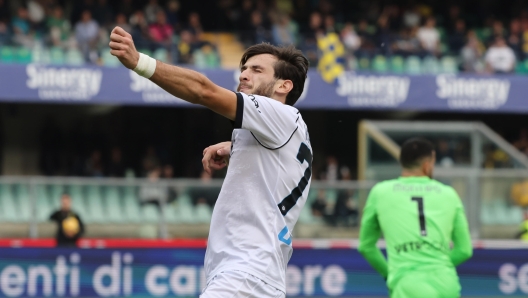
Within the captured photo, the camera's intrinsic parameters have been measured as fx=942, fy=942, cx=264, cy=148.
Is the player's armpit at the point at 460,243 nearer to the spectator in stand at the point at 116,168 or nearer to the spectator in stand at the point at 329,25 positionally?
the spectator in stand at the point at 116,168

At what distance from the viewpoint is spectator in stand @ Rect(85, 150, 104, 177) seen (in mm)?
17062

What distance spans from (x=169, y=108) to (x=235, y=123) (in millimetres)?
17672

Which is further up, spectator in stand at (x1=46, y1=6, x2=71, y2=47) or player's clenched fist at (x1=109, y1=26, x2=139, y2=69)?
Answer: spectator in stand at (x1=46, y1=6, x2=71, y2=47)

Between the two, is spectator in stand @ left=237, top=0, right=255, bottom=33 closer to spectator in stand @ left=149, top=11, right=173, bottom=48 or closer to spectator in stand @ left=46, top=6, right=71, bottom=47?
spectator in stand @ left=149, top=11, right=173, bottom=48

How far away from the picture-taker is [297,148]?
4.34 meters

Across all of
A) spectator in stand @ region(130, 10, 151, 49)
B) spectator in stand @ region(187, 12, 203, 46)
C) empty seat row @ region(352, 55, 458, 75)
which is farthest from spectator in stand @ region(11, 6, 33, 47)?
empty seat row @ region(352, 55, 458, 75)

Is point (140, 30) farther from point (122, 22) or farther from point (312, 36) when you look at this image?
point (312, 36)

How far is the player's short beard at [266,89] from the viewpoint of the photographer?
435cm

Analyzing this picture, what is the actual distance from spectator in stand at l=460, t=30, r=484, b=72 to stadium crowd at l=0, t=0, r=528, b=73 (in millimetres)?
21

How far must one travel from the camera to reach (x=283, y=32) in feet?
64.0

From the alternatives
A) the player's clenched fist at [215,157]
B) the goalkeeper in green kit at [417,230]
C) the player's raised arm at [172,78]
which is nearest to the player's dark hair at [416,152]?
the goalkeeper in green kit at [417,230]

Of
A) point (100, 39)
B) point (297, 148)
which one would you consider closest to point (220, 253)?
point (297, 148)

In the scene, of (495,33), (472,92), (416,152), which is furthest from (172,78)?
(495,33)

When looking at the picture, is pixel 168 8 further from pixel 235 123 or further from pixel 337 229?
pixel 235 123
